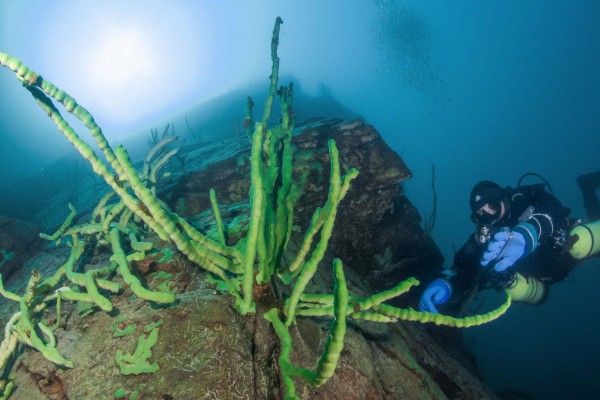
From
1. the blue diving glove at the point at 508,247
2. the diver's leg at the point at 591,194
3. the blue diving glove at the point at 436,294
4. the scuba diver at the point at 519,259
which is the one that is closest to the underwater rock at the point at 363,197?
the blue diving glove at the point at 436,294

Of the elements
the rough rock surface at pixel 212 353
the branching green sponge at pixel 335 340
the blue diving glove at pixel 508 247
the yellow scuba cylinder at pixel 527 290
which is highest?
the branching green sponge at pixel 335 340

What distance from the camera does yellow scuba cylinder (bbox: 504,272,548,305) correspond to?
14.0ft

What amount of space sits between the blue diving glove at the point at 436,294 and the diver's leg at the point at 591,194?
354 centimetres

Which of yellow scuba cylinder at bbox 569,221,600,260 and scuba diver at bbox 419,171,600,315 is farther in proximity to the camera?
yellow scuba cylinder at bbox 569,221,600,260

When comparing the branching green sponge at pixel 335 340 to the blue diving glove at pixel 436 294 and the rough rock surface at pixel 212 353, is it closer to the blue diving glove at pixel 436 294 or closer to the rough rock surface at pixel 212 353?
the rough rock surface at pixel 212 353

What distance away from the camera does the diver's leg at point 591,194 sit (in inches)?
209

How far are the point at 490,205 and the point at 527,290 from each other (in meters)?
1.46

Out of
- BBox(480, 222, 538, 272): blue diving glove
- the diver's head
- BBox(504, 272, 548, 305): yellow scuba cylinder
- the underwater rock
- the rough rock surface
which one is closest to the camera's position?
the rough rock surface

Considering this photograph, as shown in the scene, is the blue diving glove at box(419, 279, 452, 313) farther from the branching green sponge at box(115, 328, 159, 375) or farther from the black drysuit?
the branching green sponge at box(115, 328, 159, 375)

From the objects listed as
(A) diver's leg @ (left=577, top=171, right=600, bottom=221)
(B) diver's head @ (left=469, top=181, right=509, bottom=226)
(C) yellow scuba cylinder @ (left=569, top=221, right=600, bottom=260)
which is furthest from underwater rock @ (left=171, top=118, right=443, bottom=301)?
(A) diver's leg @ (left=577, top=171, right=600, bottom=221)

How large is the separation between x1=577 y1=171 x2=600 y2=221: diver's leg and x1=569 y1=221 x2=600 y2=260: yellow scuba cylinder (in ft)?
4.67

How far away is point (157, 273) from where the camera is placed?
6.50 ft

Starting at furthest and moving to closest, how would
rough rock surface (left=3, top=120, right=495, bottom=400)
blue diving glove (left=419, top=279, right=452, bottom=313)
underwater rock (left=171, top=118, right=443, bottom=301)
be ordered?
underwater rock (left=171, top=118, right=443, bottom=301) → blue diving glove (left=419, top=279, right=452, bottom=313) → rough rock surface (left=3, top=120, right=495, bottom=400)

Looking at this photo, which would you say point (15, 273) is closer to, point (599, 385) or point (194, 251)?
point (194, 251)
